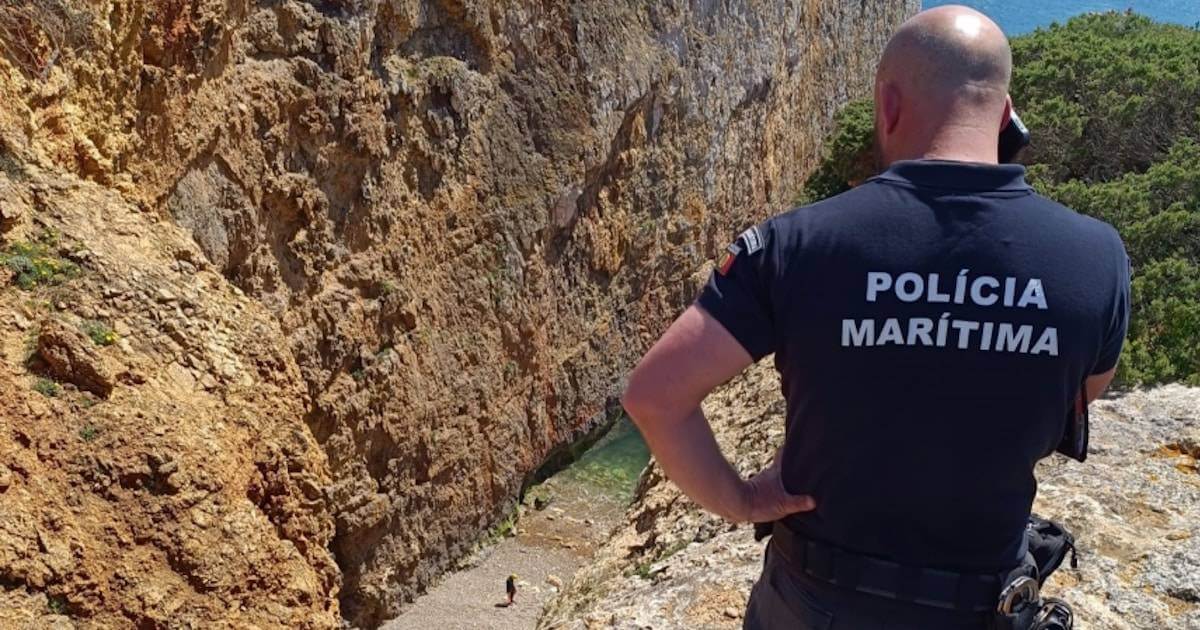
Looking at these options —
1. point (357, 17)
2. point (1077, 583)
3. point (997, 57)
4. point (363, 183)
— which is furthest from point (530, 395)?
point (997, 57)

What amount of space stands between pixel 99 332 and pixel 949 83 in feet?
20.9

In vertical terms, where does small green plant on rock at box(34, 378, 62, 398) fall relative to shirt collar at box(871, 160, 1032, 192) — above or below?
below

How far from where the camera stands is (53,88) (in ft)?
28.2

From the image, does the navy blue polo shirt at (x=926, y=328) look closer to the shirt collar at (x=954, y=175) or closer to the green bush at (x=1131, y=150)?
the shirt collar at (x=954, y=175)

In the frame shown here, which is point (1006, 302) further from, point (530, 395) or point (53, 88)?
point (530, 395)

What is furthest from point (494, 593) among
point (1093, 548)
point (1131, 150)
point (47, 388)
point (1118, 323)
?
point (1118, 323)

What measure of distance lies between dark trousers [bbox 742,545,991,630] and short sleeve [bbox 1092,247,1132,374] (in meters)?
0.69

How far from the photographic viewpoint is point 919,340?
216cm

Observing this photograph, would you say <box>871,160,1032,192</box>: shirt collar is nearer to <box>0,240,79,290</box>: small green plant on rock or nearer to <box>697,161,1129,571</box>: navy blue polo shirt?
<box>697,161,1129,571</box>: navy blue polo shirt

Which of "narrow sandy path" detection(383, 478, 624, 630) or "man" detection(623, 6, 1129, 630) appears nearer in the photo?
"man" detection(623, 6, 1129, 630)

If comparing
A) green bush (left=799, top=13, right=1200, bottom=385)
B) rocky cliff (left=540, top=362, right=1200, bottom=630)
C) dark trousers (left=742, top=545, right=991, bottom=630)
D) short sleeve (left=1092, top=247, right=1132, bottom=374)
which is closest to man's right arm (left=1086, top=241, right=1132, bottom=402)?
short sleeve (left=1092, top=247, right=1132, bottom=374)

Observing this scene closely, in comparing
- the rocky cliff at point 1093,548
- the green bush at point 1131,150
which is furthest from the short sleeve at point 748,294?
the green bush at point 1131,150

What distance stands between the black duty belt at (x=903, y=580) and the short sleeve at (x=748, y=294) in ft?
1.72

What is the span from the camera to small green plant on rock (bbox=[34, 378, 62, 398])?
6414 mm
